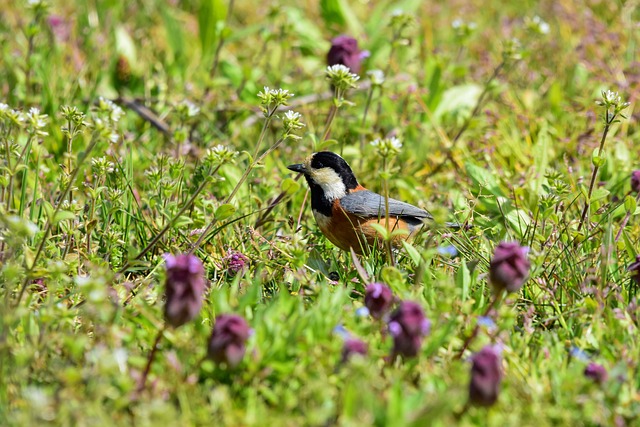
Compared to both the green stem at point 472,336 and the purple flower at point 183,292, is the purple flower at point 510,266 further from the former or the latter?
the purple flower at point 183,292

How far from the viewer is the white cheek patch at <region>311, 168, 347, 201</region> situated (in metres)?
4.10

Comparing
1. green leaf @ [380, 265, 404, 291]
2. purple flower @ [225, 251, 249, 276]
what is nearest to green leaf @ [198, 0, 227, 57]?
purple flower @ [225, 251, 249, 276]

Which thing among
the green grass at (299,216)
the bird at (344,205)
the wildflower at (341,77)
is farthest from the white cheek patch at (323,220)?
the wildflower at (341,77)

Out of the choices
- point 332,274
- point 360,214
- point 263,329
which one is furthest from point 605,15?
point 263,329

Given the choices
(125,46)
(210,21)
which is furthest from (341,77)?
(125,46)

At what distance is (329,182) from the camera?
4.11m

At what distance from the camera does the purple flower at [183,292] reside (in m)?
2.36

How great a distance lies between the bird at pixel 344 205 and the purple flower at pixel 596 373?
1566 millimetres

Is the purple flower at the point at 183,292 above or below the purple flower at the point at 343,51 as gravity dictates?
below

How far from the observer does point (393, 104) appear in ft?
17.9

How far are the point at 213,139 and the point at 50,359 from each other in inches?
104

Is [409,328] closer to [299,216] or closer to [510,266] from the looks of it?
[510,266]

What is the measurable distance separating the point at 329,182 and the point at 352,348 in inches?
73.6

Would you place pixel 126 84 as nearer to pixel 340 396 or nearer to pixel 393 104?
pixel 393 104
